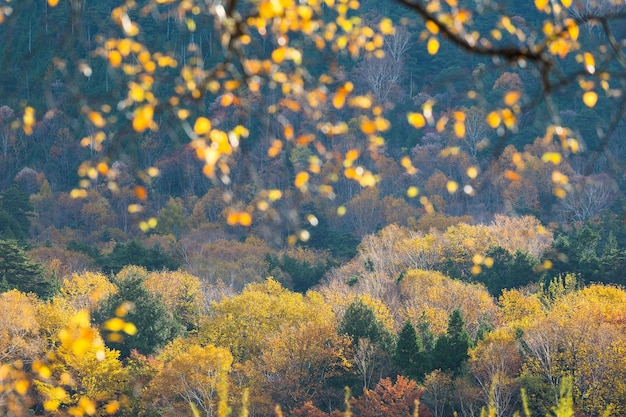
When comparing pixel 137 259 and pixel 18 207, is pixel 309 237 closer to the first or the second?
pixel 137 259

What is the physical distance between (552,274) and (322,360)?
14.8m

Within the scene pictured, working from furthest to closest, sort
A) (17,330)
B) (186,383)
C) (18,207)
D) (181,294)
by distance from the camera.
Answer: (18,207)
(181,294)
(17,330)
(186,383)

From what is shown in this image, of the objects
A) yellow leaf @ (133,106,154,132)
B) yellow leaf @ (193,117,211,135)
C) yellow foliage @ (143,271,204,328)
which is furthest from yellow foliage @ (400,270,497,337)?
yellow leaf @ (133,106,154,132)

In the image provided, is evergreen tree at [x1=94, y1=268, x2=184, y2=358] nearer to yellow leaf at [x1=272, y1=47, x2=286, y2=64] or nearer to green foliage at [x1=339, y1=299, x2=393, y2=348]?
green foliage at [x1=339, y1=299, x2=393, y2=348]

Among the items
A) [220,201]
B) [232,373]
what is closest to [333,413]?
[232,373]

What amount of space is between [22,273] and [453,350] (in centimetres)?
2164

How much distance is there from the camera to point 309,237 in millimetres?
38000

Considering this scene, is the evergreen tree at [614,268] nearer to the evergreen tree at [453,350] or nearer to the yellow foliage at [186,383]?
the evergreen tree at [453,350]

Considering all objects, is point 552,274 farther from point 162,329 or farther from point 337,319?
point 162,329

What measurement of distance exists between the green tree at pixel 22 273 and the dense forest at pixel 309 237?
0.32 ft

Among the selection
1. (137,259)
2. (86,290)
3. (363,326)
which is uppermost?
(363,326)

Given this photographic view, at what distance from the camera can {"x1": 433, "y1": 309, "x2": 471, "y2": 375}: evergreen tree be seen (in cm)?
2936

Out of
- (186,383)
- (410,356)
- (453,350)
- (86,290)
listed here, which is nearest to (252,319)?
(186,383)

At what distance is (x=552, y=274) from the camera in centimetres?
4222
